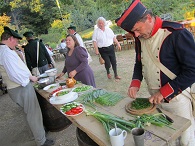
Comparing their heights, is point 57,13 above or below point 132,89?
above

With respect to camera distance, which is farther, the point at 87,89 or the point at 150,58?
the point at 87,89

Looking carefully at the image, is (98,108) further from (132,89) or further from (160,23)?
(160,23)

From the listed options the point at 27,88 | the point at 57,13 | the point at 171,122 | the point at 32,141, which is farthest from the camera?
the point at 57,13

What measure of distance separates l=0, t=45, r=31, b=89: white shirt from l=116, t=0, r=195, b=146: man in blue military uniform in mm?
1771

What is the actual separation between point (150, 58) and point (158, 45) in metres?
0.15

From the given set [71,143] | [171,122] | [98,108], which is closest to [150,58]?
[171,122]

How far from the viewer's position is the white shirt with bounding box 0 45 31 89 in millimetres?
2789

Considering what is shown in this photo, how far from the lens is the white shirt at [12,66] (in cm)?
279

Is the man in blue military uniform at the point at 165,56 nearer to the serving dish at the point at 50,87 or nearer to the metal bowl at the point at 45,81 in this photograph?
the serving dish at the point at 50,87

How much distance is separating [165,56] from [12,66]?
2114 mm

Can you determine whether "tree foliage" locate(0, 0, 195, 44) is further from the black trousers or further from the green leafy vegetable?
the green leafy vegetable

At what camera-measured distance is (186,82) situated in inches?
64.7

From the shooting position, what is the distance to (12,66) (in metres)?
2.80

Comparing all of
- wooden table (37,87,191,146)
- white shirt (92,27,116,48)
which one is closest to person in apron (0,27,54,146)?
wooden table (37,87,191,146)
